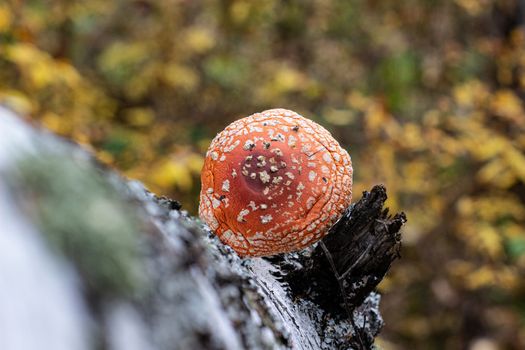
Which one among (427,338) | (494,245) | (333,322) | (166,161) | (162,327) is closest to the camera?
(162,327)

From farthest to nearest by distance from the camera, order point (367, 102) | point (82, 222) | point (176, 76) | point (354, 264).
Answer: point (176, 76) → point (367, 102) → point (354, 264) → point (82, 222)

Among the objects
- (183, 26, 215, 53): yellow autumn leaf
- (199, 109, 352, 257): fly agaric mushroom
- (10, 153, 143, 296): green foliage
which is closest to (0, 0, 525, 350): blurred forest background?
(183, 26, 215, 53): yellow autumn leaf

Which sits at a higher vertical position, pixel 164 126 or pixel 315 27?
pixel 315 27

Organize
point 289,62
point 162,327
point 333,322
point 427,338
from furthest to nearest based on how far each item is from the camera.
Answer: point 289,62 < point 427,338 < point 333,322 < point 162,327

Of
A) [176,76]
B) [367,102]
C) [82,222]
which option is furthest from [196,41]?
[82,222]

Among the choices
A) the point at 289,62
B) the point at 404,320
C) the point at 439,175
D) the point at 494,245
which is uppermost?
the point at 289,62

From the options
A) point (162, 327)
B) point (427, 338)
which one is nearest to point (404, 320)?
point (427, 338)

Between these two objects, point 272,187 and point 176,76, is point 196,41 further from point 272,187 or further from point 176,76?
point 272,187

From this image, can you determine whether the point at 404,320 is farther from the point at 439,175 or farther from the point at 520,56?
the point at 520,56
